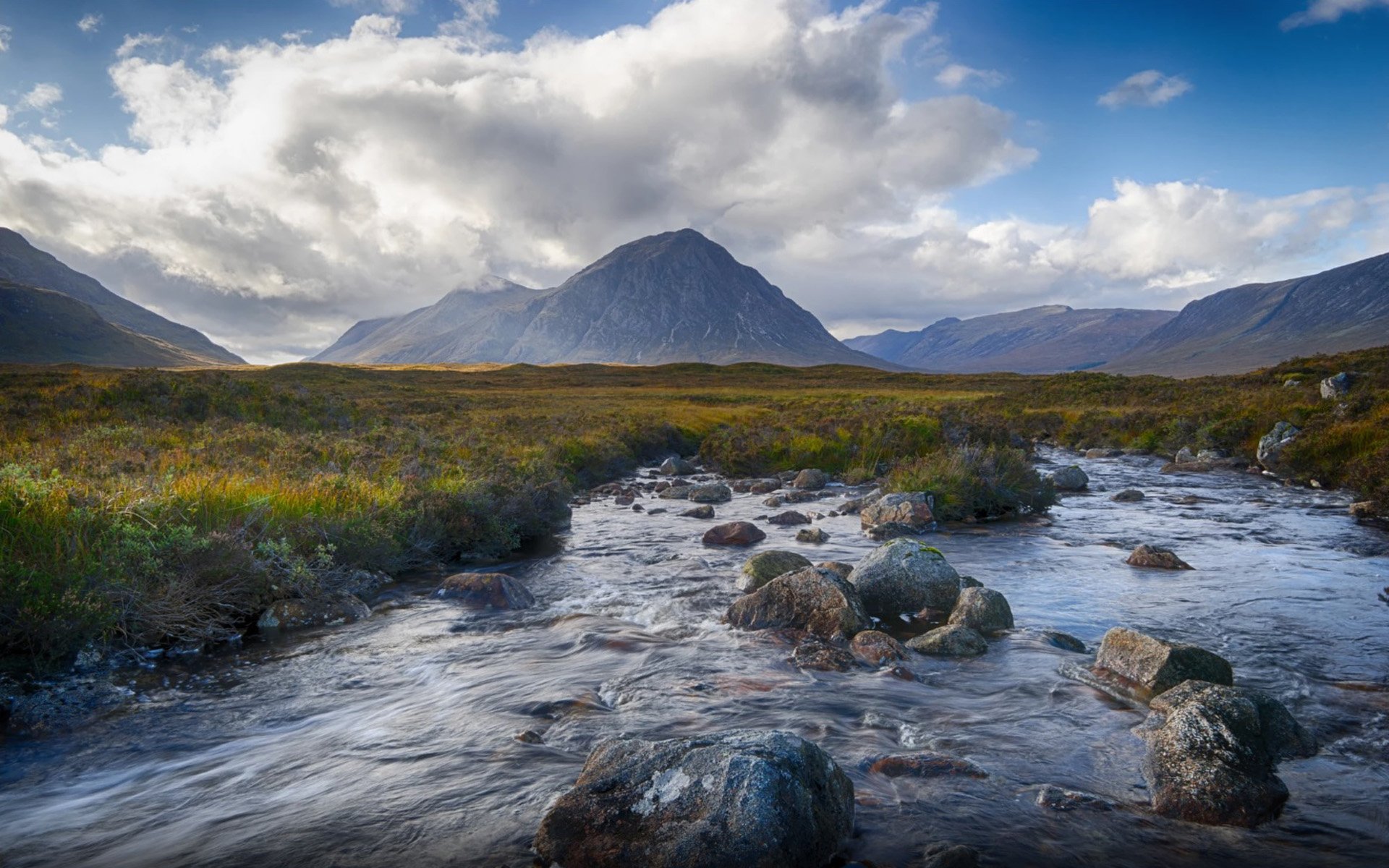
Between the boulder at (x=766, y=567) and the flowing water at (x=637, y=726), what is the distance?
51cm

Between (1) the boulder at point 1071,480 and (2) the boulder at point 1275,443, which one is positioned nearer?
(1) the boulder at point 1071,480

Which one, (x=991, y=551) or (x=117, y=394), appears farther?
(x=117, y=394)

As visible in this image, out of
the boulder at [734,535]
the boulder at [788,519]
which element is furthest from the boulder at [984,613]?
the boulder at [788,519]

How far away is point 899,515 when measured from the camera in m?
17.8

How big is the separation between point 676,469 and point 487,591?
58.0 feet

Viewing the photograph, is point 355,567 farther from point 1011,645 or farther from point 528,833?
point 1011,645

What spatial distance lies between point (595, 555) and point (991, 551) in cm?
835

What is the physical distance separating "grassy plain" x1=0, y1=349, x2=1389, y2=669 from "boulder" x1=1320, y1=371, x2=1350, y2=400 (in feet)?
2.02

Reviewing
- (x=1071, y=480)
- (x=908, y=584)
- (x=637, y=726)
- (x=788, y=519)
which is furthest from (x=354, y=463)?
(x=1071, y=480)

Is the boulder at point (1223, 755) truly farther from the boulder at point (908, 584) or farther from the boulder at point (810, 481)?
the boulder at point (810, 481)

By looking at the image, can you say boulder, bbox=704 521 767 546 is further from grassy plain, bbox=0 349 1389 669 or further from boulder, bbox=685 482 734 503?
boulder, bbox=685 482 734 503

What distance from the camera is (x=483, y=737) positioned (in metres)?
6.77

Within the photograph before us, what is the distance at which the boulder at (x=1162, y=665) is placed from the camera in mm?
7391

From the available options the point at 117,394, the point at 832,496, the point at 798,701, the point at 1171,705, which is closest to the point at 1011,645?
the point at 1171,705
